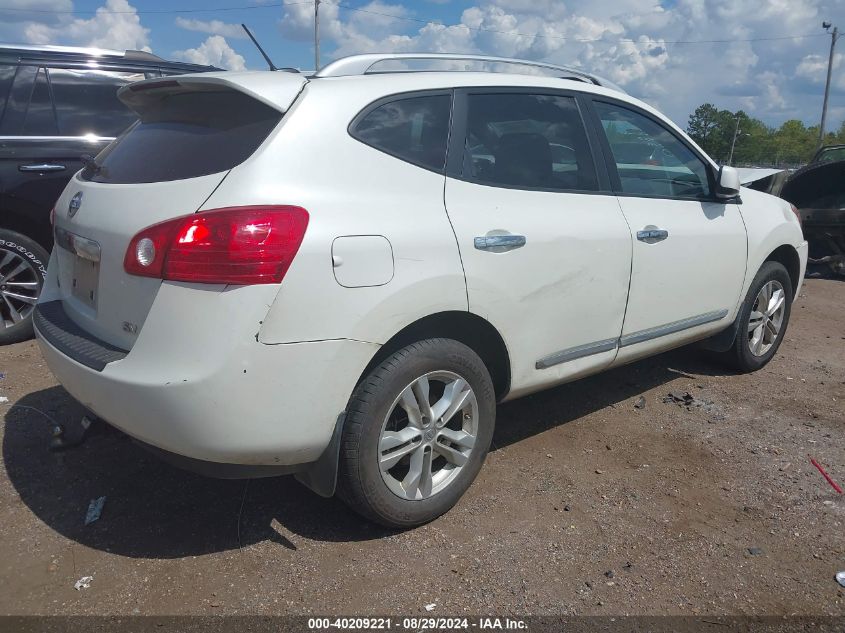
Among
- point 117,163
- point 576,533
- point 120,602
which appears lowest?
point 120,602

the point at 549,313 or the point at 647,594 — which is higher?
the point at 549,313

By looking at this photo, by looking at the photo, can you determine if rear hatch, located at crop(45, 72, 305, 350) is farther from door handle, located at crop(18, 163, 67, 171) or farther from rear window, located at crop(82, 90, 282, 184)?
door handle, located at crop(18, 163, 67, 171)

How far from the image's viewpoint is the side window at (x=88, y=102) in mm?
5391

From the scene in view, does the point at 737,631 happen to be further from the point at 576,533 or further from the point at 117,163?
the point at 117,163

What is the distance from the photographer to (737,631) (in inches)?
98.2

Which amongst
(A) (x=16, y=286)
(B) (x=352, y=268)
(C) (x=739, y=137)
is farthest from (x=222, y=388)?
(C) (x=739, y=137)

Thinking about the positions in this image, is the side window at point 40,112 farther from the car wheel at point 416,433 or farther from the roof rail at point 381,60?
the car wheel at point 416,433

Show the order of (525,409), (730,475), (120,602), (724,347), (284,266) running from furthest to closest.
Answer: (724,347) < (525,409) < (730,475) < (120,602) < (284,266)

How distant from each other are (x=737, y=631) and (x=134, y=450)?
2861 millimetres

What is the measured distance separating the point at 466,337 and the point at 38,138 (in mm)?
3880

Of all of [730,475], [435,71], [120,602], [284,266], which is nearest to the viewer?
[284,266]

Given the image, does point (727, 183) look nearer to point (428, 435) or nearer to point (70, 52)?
point (428, 435)

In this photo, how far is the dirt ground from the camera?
262cm

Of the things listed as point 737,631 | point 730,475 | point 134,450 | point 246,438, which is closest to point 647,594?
Answer: point 737,631
